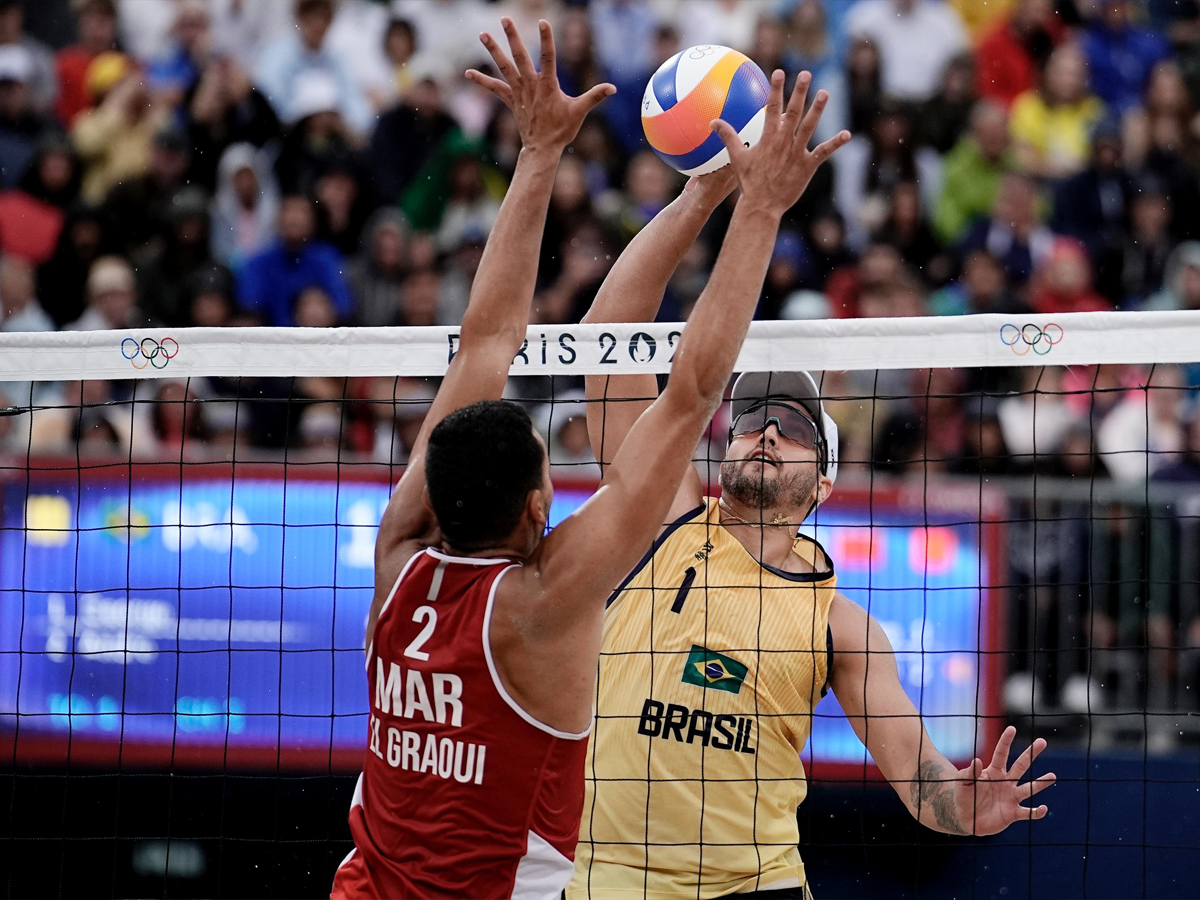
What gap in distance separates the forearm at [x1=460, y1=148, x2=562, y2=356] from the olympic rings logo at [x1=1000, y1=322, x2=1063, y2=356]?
1672mm

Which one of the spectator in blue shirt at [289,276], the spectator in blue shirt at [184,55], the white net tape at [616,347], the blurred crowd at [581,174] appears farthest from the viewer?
the spectator in blue shirt at [184,55]

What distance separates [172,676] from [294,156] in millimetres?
4893

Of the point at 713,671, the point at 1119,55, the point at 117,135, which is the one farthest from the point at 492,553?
the point at 1119,55

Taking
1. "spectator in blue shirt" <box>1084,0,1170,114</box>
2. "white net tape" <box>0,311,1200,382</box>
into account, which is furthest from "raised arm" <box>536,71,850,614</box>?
"spectator in blue shirt" <box>1084,0,1170,114</box>

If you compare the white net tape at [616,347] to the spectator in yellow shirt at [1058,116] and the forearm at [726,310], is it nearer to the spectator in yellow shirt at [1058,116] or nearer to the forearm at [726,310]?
the forearm at [726,310]

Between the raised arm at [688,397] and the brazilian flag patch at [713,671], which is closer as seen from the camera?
the raised arm at [688,397]

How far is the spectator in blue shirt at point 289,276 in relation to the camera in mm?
10180

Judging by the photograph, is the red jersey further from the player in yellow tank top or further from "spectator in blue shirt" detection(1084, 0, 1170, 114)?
"spectator in blue shirt" detection(1084, 0, 1170, 114)

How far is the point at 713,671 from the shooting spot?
4.25 m

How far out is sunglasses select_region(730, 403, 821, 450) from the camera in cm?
458

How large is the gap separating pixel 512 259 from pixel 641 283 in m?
0.89

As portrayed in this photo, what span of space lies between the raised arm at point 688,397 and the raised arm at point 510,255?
518 millimetres

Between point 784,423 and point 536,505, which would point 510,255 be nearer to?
point 536,505

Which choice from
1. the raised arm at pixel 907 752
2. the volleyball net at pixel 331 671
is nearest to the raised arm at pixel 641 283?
the raised arm at pixel 907 752
